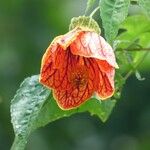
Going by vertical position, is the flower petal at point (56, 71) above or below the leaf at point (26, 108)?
above

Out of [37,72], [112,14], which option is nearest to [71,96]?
[112,14]

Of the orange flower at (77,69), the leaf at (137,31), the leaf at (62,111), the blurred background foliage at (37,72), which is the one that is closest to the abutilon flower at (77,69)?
the orange flower at (77,69)

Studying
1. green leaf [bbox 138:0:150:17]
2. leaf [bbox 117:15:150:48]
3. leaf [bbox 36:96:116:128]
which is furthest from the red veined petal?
leaf [bbox 117:15:150:48]

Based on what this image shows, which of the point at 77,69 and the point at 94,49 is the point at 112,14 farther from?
the point at 77,69

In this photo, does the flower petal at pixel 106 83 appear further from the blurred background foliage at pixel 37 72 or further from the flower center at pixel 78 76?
the blurred background foliage at pixel 37 72

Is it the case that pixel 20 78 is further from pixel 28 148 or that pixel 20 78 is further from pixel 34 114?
pixel 34 114

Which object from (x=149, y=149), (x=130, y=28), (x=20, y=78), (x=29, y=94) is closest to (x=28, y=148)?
(x=20, y=78)
